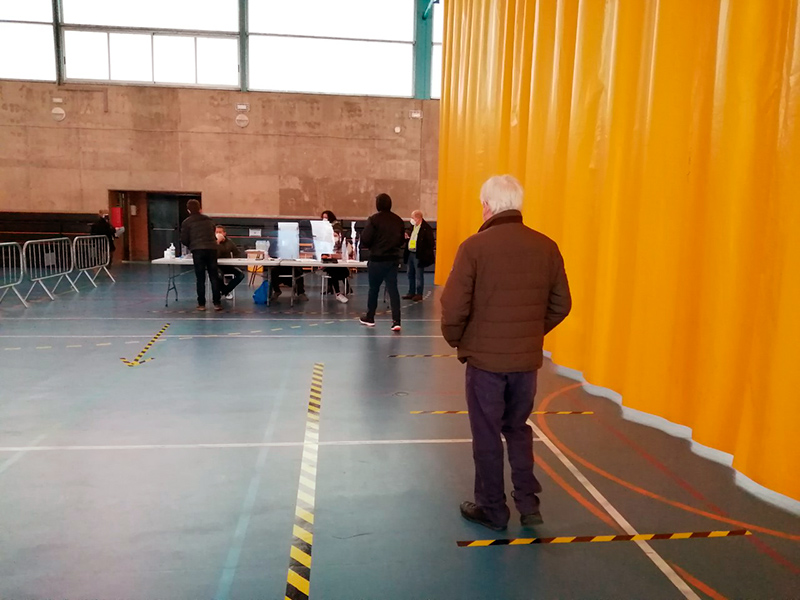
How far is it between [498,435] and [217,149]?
16316 mm

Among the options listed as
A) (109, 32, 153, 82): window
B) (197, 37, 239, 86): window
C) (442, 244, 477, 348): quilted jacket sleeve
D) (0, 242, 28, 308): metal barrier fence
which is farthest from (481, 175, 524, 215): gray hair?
(109, 32, 153, 82): window

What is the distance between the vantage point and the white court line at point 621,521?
107 inches

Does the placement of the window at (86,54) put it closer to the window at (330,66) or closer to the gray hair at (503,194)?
the window at (330,66)

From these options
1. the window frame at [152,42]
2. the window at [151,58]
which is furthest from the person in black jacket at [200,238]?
the window at [151,58]

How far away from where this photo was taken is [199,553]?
9.55ft

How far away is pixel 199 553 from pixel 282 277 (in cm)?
923

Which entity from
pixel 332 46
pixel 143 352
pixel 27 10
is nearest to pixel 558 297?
pixel 143 352

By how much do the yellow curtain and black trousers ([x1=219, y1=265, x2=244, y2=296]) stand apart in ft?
18.7

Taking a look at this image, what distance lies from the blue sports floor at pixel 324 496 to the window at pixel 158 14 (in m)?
13.6

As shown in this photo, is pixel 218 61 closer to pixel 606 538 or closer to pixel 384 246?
pixel 384 246

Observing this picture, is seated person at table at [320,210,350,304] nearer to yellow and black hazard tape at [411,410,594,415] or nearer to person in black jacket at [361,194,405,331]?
person in black jacket at [361,194,405,331]

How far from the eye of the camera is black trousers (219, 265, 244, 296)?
34.5 ft

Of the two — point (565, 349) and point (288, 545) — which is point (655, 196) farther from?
point (288, 545)

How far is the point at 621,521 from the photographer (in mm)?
3285
